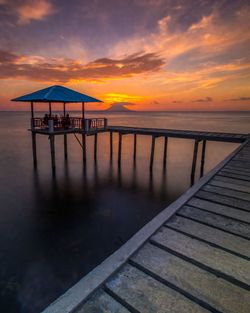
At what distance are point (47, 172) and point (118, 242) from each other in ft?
35.4

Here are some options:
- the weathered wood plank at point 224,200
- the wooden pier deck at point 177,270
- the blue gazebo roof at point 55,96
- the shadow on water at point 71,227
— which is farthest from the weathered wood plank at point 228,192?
the blue gazebo roof at point 55,96

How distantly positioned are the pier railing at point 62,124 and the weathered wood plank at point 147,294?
1434 cm

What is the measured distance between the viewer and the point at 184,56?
1705 cm

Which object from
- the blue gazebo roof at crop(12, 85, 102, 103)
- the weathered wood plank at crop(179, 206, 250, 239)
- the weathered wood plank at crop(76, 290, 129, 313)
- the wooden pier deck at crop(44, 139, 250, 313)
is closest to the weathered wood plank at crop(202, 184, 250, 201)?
the wooden pier deck at crop(44, 139, 250, 313)

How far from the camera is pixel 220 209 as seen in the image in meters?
3.05

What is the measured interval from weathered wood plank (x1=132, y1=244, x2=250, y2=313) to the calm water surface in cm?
421

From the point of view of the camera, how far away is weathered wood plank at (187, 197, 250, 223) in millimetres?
2861

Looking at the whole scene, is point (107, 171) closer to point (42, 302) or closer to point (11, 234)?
point (11, 234)

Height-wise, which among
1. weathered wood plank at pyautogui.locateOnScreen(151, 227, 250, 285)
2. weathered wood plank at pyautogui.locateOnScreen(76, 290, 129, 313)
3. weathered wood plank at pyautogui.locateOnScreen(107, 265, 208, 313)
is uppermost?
weathered wood plank at pyautogui.locateOnScreen(151, 227, 250, 285)

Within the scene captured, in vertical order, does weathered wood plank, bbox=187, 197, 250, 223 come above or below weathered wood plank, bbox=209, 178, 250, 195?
below

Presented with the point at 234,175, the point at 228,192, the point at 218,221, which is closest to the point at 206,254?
the point at 218,221

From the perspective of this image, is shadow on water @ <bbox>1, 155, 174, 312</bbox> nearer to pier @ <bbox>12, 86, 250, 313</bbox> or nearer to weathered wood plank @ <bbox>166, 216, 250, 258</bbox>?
pier @ <bbox>12, 86, 250, 313</bbox>

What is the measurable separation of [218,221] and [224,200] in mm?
745

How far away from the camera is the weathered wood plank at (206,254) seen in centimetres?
190
